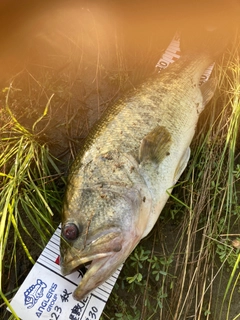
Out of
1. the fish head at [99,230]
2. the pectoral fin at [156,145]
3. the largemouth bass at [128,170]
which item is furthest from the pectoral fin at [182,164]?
the fish head at [99,230]

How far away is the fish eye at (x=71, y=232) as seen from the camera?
2168mm

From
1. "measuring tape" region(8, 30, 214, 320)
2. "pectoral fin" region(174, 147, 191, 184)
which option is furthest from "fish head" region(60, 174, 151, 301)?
"pectoral fin" region(174, 147, 191, 184)

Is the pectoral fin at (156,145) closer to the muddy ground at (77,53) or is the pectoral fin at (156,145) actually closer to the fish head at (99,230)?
the fish head at (99,230)

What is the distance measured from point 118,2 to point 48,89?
3.31 feet

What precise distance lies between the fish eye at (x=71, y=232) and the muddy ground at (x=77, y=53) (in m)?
0.96

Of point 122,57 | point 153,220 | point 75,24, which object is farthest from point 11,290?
point 75,24

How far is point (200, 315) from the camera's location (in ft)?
8.39

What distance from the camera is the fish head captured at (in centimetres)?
211

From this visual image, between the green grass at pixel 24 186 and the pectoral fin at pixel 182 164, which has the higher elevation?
the pectoral fin at pixel 182 164

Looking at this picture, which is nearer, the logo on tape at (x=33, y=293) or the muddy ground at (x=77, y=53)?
the logo on tape at (x=33, y=293)

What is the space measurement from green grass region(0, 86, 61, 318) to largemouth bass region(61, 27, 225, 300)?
1.26 feet

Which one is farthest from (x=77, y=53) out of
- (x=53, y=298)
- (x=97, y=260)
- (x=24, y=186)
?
(x=53, y=298)

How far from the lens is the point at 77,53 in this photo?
3.41 m

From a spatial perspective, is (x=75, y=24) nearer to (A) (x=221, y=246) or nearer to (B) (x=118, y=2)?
(B) (x=118, y=2)
